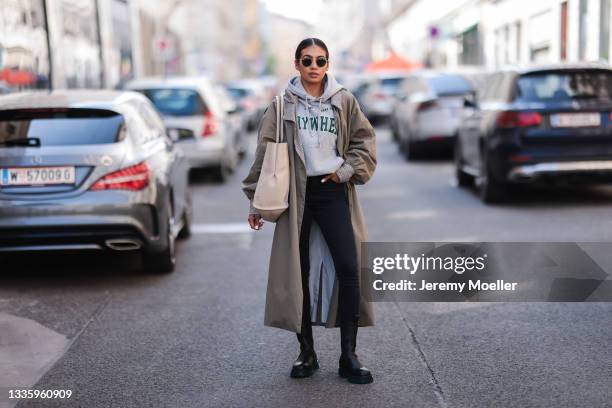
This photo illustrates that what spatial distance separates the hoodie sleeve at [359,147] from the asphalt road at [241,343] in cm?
108

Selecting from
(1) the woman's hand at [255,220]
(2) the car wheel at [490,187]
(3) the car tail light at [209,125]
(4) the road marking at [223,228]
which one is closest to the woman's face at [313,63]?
(1) the woman's hand at [255,220]

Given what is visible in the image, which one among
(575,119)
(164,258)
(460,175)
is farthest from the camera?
(460,175)

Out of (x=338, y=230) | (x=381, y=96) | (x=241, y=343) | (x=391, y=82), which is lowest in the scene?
(x=241, y=343)

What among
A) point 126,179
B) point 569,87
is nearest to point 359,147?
point 126,179

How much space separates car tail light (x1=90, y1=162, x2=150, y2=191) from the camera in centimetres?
717

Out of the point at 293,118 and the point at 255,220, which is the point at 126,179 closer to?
the point at 255,220

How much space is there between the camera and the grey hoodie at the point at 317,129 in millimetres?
4711

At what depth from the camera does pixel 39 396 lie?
15.3 feet

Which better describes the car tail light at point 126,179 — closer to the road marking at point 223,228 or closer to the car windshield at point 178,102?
the road marking at point 223,228

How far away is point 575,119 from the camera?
10.7 meters

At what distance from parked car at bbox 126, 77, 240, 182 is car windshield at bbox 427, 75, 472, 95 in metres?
4.78

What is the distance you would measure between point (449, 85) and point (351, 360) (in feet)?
44.7
